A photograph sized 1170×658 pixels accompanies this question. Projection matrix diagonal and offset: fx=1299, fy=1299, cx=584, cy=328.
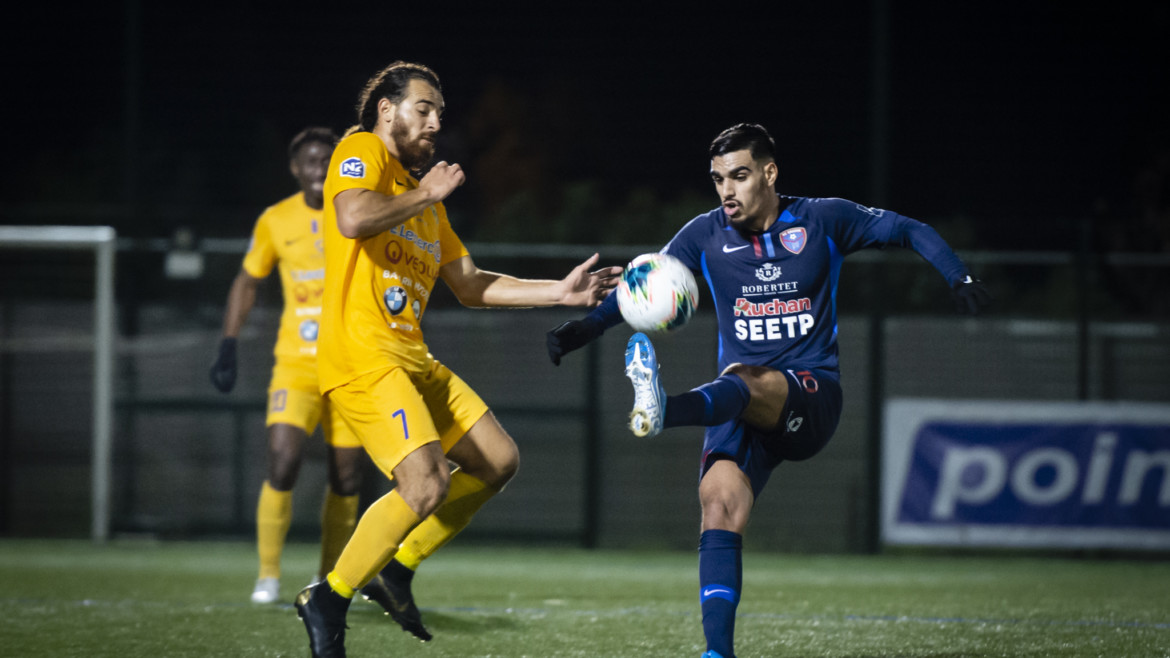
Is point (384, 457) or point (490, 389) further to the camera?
point (490, 389)

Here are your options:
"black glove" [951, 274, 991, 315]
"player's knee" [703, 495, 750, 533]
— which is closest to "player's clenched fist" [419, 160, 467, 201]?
"player's knee" [703, 495, 750, 533]

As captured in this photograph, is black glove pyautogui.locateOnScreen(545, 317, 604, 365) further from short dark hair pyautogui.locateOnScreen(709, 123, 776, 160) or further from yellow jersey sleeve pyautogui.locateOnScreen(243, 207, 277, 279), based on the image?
yellow jersey sleeve pyautogui.locateOnScreen(243, 207, 277, 279)

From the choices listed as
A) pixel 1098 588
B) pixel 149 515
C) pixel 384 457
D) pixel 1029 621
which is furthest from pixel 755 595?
pixel 149 515

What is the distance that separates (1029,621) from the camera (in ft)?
19.5

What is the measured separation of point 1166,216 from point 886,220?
8.50m

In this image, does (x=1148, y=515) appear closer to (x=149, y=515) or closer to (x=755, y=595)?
(x=755, y=595)

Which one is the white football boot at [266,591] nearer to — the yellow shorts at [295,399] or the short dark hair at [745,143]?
the yellow shorts at [295,399]

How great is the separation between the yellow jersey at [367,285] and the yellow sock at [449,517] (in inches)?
19.7

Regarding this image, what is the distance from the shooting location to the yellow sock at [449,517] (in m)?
4.67

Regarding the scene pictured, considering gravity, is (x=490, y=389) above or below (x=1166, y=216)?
below

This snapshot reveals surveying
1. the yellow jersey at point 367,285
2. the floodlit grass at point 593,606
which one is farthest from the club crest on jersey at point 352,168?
the floodlit grass at point 593,606

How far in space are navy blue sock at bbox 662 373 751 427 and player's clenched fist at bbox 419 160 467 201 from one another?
0.98 meters

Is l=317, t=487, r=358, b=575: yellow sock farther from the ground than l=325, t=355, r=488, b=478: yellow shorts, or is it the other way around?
l=325, t=355, r=488, b=478: yellow shorts

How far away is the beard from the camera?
4434 mm
